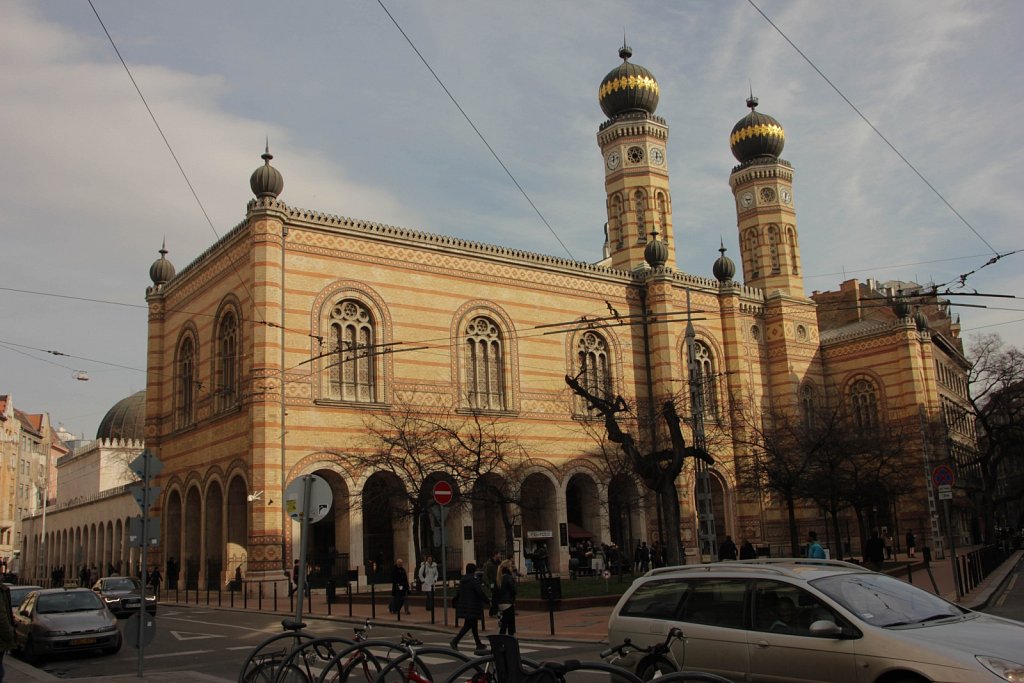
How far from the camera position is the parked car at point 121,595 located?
80.2ft

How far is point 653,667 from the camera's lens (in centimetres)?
789

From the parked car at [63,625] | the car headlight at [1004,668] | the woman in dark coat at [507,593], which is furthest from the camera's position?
the parked car at [63,625]

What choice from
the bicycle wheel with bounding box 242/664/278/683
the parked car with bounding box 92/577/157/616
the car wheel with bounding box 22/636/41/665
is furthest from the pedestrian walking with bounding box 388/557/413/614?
the bicycle wheel with bounding box 242/664/278/683

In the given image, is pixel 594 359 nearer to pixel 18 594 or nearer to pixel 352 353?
pixel 352 353

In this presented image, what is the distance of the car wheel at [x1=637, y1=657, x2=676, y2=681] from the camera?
7707 mm

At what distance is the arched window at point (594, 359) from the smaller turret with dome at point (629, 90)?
13.1 m

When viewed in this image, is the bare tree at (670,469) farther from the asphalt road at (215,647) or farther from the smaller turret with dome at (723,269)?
the smaller turret with dome at (723,269)

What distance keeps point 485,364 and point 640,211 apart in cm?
1360

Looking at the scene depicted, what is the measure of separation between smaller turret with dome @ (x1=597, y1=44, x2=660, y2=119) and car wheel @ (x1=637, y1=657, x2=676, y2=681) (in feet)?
128

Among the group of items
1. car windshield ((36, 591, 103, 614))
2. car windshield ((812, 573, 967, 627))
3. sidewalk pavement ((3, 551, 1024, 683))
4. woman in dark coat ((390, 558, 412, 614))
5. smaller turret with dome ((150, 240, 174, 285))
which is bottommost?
sidewalk pavement ((3, 551, 1024, 683))

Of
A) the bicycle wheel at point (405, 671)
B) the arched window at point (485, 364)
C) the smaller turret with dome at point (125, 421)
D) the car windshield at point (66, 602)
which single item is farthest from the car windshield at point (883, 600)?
the smaller turret with dome at point (125, 421)

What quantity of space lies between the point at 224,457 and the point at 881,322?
108ft

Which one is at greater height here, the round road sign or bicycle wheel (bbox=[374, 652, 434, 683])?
the round road sign

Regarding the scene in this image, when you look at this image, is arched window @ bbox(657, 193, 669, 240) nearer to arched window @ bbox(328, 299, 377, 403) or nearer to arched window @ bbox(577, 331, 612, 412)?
arched window @ bbox(577, 331, 612, 412)
